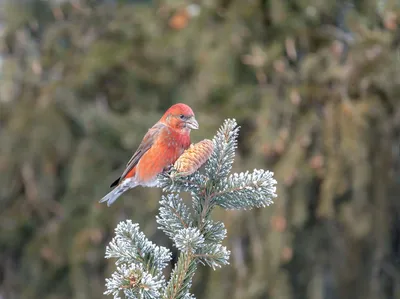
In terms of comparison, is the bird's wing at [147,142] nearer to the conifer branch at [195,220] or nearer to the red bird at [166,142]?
the red bird at [166,142]

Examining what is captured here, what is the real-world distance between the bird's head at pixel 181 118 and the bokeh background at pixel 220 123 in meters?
1.15

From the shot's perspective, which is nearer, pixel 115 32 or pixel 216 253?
pixel 216 253

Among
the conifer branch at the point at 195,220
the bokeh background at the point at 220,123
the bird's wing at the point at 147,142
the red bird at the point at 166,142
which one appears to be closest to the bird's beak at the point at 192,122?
the red bird at the point at 166,142

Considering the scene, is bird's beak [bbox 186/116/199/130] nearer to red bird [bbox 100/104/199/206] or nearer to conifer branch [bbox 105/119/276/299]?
red bird [bbox 100/104/199/206]

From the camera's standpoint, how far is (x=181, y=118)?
235cm

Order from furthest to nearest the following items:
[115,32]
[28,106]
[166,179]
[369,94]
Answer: [115,32] < [28,106] < [369,94] < [166,179]

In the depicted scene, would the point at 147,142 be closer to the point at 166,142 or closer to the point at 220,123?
the point at 166,142

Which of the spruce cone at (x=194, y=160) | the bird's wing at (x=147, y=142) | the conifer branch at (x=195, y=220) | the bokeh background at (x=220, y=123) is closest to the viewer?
the conifer branch at (x=195, y=220)

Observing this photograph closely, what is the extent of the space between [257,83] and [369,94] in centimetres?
78

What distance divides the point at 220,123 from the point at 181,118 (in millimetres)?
1336

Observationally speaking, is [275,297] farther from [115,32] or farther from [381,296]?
[115,32]

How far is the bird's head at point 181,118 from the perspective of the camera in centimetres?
230

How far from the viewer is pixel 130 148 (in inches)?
166

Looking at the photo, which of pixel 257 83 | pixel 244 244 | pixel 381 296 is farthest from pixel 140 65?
pixel 381 296
